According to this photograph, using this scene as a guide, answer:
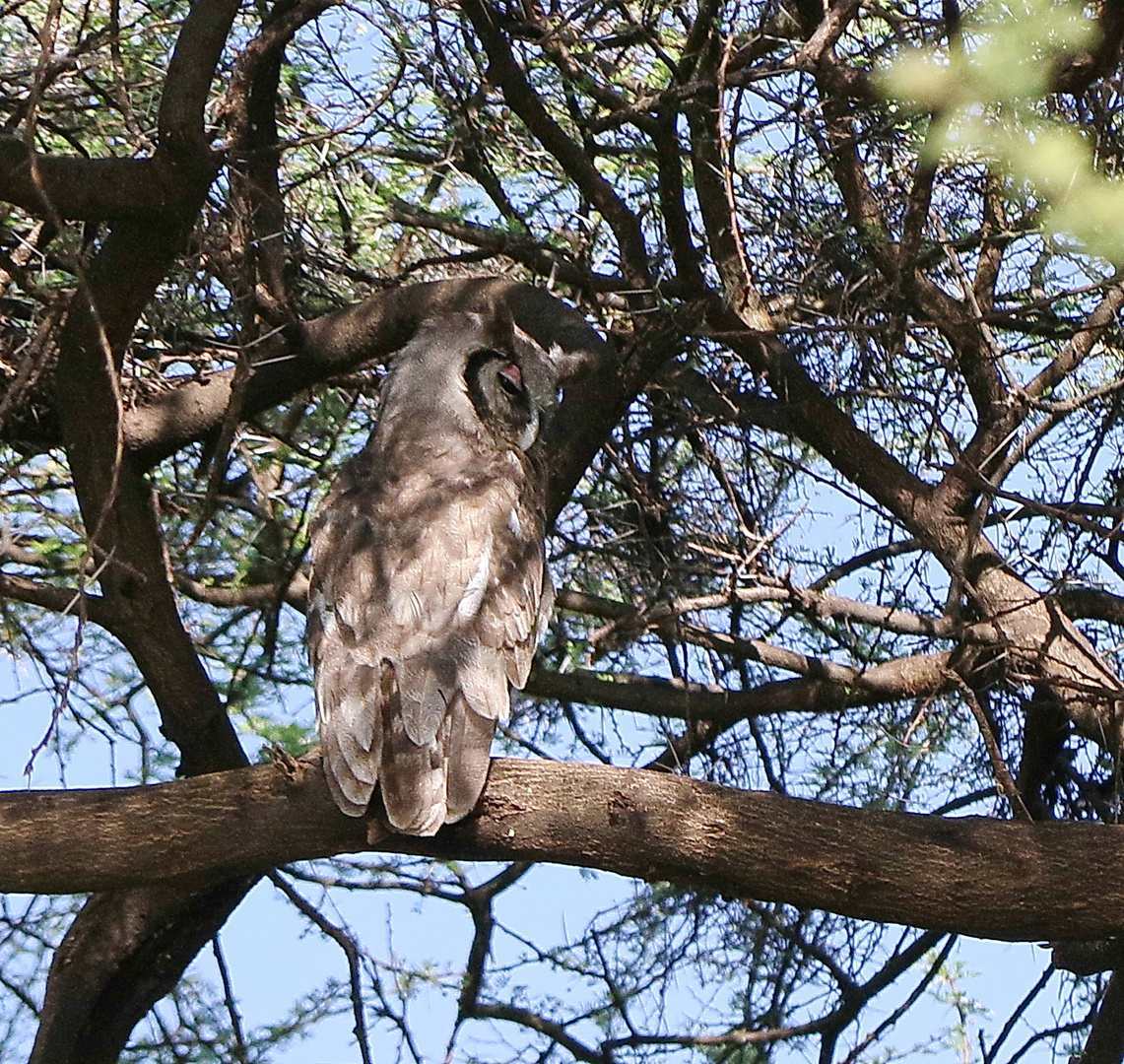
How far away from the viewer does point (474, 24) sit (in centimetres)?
434

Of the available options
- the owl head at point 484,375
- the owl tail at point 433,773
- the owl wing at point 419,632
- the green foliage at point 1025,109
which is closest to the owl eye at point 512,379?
the owl head at point 484,375

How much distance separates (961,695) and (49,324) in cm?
261

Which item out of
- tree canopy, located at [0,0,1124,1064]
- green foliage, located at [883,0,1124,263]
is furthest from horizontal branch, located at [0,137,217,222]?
green foliage, located at [883,0,1124,263]

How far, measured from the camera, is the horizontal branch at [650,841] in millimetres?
3123

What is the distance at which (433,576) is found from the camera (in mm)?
3744

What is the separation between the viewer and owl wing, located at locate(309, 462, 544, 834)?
3223 mm

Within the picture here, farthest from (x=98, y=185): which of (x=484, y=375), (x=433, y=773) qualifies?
(x=433, y=773)

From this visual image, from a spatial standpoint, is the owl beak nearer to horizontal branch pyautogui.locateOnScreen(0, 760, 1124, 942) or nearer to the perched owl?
the perched owl

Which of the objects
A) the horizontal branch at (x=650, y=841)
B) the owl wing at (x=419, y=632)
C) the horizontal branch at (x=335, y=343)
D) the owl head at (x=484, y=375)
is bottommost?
the horizontal branch at (x=650, y=841)

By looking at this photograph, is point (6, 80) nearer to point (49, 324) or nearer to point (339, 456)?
point (49, 324)

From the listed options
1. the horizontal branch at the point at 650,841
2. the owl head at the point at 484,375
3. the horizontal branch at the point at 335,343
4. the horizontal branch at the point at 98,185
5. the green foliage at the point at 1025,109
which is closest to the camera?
the green foliage at the point at 1025,109

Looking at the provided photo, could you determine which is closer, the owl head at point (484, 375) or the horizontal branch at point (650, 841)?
Result: the horizontal branch at point (650, 841)

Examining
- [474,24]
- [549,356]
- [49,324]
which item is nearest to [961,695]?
[549,356]

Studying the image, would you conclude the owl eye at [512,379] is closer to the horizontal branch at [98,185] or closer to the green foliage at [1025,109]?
the horizontal branch at [98,185]
